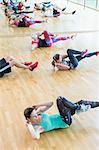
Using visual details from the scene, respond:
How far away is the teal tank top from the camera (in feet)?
11.2

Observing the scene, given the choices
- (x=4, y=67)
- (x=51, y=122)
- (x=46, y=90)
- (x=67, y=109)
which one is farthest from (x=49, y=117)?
(x=4, y=67)

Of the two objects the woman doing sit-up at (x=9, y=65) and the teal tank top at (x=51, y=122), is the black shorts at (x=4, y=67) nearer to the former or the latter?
the woman doing sit-up at (x=9, y=65)

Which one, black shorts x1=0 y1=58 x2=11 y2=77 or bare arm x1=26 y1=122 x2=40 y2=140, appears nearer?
bare arm x1=26 y1=122 x2=40 y2=140

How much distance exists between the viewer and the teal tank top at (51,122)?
3408 mm

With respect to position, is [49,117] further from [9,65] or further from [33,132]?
[9,65]

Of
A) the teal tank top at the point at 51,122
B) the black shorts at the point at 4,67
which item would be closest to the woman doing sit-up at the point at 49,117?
the teal tank top at the point at 51,122

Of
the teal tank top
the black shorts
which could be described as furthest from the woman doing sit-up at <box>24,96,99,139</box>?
the black shorts

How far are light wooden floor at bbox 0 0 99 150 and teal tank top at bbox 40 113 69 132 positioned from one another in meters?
0.07

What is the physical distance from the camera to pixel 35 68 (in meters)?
5.43

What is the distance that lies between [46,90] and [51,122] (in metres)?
1.15

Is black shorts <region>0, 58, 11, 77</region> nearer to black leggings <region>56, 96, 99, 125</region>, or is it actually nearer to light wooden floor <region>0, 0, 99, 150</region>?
light wooden floor <region>0, 0, 99, 150</region>

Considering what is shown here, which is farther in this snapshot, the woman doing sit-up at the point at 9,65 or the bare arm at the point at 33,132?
the woman doing sit-up at the point at 9,65

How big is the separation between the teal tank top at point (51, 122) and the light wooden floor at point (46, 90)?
0.07m

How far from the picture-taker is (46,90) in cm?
456
